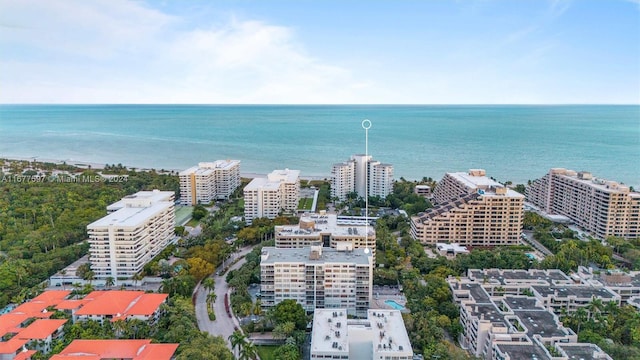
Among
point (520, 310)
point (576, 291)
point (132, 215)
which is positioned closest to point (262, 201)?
point (132, 215)

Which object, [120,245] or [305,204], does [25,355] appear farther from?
[305,204]

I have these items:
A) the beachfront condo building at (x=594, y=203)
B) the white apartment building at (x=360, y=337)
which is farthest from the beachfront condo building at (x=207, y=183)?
the beachfront condo building at (x=594, y=203)

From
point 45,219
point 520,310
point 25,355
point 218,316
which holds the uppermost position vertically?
point 45,219

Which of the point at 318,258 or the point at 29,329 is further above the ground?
the point at 318,258

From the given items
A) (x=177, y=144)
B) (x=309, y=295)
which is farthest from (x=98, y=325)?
(x=177, y=144)

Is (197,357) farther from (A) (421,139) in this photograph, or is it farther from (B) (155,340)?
(A) (421,139)

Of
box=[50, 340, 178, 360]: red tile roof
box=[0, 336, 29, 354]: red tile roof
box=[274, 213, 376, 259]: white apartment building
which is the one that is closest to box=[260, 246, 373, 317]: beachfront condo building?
box=[274, 213, 376, 259]: white apartment building
